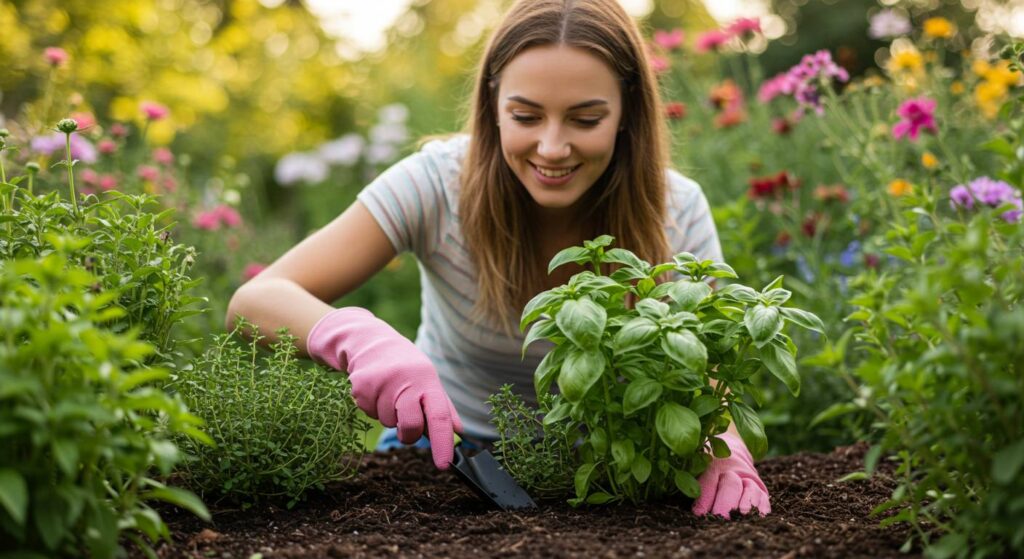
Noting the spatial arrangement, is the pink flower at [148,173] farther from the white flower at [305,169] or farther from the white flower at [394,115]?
the white flower at [305,169]

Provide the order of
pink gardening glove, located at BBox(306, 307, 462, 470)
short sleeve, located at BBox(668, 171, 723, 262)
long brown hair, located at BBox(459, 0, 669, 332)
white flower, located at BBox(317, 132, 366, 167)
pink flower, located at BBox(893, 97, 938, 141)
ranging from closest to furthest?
1. pink gardening glove, located at BBox(306, 307, 462, 470)
2. long brown hair, located at BBox(459, 0, 669, 332)
3. short sleeve, located at BBox(668, 171, 723, 262)
4. pink flower, located at BBox(893, 97, 938, 141)
5. white flower, located at BBox(317, 132, 366, 167)

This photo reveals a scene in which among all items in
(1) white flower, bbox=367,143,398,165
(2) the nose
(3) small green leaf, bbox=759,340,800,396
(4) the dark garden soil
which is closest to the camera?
(4) the dark garden soil

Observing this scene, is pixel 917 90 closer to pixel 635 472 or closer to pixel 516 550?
pixel 635 472

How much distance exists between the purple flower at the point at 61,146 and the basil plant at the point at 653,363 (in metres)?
1.68

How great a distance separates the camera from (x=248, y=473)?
1.64 meters

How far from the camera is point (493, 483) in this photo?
1.71 m

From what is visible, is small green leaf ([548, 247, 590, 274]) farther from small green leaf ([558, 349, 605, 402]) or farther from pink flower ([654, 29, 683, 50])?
pink flower ([654, 29, 683, 50])

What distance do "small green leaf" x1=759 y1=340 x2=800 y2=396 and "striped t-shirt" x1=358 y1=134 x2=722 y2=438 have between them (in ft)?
2.31

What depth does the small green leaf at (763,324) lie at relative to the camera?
1.44 metres

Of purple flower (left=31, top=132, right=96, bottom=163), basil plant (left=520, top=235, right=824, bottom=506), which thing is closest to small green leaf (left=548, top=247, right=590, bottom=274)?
Answer: basil plant (left=520, top=235, right=824, bottom=506)

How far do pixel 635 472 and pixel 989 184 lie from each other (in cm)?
125

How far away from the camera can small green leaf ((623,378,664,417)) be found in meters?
1.46

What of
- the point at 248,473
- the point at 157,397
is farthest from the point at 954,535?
the point at 248,473

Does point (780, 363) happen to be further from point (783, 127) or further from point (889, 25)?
point (889, 25)
